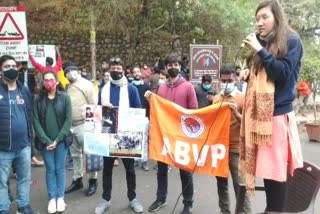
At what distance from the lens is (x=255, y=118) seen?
2814 mm

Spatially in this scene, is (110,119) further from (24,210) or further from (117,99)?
(24,210)

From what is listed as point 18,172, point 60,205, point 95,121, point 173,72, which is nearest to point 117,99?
point 95,121

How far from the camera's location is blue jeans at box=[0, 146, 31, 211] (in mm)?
4816

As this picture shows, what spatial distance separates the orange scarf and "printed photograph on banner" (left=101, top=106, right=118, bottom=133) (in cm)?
249

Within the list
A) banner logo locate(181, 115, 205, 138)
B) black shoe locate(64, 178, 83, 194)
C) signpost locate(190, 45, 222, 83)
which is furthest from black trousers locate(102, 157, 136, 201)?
signpost locate(190, 45, 222, 83)

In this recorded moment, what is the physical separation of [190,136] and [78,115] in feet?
6.95

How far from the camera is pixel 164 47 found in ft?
54.4

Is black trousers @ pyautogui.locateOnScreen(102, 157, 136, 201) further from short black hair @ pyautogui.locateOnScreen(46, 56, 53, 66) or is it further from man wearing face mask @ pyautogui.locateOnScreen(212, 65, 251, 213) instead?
short black hair @ pyautogui.locateOnScreen(46, 56, 53, 66)

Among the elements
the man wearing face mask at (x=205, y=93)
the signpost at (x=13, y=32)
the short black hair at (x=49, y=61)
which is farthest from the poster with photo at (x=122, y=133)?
the short black hair at (x=49, y=61)

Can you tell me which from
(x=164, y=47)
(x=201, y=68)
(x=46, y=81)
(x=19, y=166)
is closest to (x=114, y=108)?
(x=46, y=81)

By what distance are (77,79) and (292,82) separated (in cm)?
421

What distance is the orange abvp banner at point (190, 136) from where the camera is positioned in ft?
15.5

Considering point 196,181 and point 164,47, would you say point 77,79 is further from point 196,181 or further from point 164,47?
point 164,47

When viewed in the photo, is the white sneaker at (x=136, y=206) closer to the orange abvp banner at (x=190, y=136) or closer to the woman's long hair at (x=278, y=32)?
the orange abvp banner at (x=190, y=136)
